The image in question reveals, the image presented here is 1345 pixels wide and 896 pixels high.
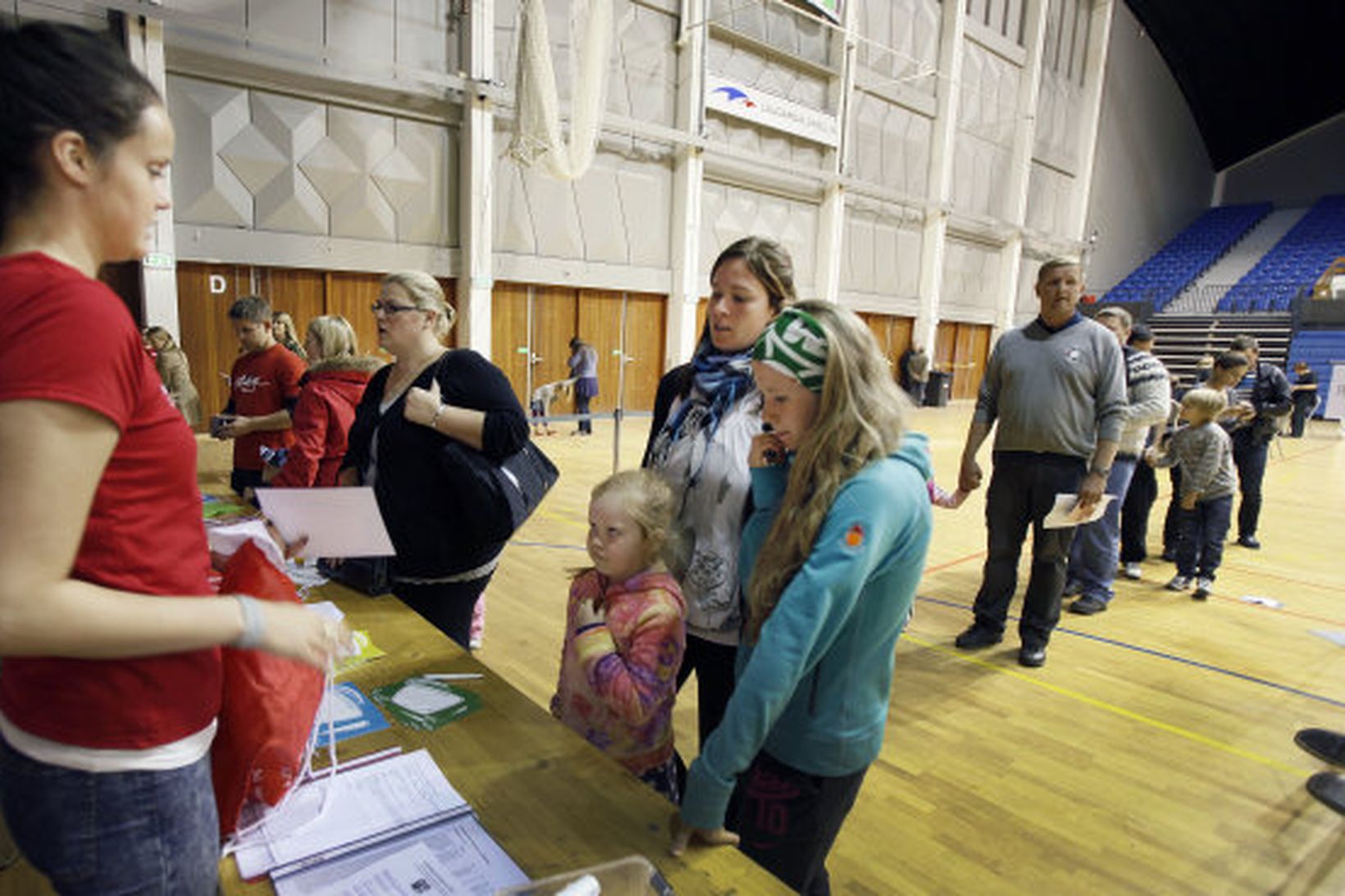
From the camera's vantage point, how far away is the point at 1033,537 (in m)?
3.20

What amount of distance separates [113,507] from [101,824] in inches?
12.2

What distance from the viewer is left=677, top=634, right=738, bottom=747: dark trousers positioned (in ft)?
5.55

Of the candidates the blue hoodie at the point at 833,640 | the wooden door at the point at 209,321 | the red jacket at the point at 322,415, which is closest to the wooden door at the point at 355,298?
the wooden door at the point at 209,321

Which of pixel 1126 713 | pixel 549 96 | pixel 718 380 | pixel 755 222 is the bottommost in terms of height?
pixel 1126 713

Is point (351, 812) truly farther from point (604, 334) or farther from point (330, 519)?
point (604, 334)

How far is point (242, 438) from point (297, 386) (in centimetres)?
41

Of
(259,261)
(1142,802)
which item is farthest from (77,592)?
(259,261)

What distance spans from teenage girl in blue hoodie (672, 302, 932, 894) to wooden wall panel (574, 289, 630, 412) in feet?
31.9

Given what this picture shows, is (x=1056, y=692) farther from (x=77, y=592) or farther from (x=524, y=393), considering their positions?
(x=524, y=393)

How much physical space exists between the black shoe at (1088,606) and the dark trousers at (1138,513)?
94 cm

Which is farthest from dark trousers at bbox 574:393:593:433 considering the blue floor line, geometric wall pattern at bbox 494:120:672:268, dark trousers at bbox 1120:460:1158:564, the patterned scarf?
the patterned scarf

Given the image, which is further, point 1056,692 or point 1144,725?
point 1056,692

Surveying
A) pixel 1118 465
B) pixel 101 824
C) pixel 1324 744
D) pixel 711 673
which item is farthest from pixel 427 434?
pixel 1118 465

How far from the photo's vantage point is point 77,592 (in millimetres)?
618
